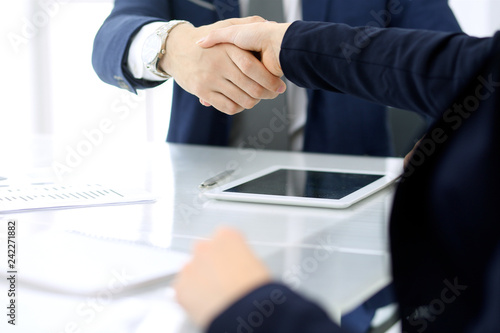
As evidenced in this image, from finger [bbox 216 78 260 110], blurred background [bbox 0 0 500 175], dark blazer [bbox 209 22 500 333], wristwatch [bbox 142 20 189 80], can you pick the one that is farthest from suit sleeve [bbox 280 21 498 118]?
blurred background [bbox 0 0 500 175]

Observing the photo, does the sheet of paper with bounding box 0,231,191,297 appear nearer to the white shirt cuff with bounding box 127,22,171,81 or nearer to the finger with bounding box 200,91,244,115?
the finger with bounding box 200,91,244,115

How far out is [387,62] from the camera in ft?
2.10

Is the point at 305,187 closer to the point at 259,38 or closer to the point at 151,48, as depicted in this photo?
the point at 259,38

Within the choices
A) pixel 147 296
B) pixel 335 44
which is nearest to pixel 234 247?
pixel 147 296

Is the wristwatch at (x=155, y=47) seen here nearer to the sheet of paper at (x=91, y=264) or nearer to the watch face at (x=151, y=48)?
the watch face at (x=151, y=48)

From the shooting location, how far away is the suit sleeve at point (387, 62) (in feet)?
1.85

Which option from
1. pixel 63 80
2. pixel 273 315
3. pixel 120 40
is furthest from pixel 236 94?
pixel 63 80

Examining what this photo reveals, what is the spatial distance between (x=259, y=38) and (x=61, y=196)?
36cm

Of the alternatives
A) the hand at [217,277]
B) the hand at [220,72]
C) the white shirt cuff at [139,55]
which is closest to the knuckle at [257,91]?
the hand at [220,72]

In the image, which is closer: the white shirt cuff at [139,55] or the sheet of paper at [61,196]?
the sheet of paper at [61,196]

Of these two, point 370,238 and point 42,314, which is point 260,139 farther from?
point 42,314

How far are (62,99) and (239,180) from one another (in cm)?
202

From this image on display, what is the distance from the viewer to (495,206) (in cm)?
42

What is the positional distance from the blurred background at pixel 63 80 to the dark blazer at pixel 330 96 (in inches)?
44.3
